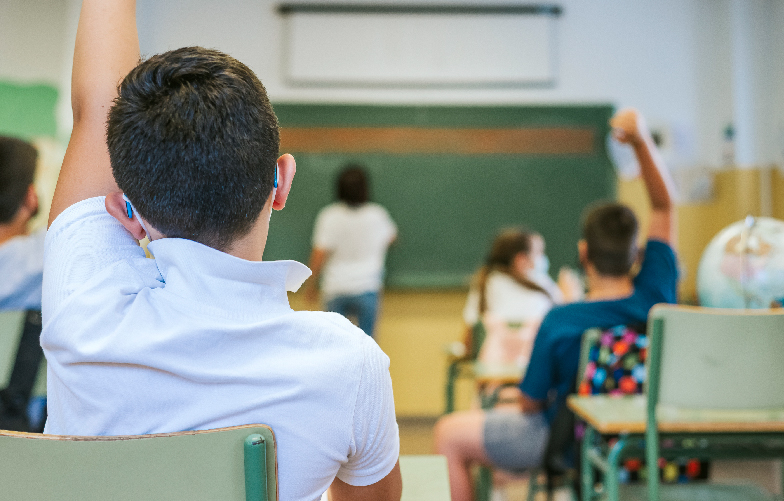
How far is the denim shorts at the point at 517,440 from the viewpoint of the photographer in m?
2.00

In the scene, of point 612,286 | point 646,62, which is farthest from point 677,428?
point 646,62

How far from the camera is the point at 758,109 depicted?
187 inches

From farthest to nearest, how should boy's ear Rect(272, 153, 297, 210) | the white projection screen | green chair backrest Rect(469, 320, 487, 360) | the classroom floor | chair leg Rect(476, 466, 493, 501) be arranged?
the white projection screen, green chair backrest Rect(469, 320, 487, 360), the classroom floor, chair leg Rect(476, 466, 493, 501), boy's ear Rect(272, 153, 297, 210)

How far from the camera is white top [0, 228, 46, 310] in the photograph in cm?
161

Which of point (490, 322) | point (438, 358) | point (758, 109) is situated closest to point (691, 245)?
point (758, 109)

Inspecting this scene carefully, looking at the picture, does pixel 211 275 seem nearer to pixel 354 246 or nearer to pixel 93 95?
pixel 93 95

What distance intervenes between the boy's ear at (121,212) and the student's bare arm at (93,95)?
2.9 inches

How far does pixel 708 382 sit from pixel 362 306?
3116mm

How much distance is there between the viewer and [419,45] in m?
4.72

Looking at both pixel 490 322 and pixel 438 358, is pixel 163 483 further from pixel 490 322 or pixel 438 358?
pixel 438 358

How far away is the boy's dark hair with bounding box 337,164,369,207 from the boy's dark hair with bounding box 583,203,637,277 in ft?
7.95

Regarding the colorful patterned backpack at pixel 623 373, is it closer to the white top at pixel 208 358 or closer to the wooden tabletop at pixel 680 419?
the wooden tabletop at pixel 680 419

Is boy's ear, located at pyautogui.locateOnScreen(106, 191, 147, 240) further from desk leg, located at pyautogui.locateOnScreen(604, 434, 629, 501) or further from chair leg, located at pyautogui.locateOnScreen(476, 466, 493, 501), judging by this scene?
chair leg, located at pyautogui.locateOnScreen(476, 466, 493, 501)

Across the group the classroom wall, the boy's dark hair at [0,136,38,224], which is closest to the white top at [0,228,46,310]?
the boy's dark hair at [0,136,38,224]
